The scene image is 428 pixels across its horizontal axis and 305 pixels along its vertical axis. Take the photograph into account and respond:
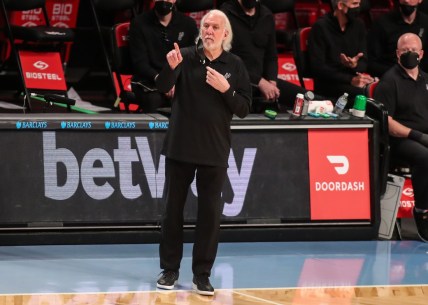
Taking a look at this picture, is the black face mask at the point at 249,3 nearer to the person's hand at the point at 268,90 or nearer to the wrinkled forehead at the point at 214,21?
the person's hand at the point at 268,90

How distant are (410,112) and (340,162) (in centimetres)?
91

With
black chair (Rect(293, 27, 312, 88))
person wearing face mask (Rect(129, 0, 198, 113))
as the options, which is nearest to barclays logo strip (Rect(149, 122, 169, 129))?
person wearing face mask (Rect(129, 0, 198, 113))

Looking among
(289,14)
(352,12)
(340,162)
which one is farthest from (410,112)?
(289,14)

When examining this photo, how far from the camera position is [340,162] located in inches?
389

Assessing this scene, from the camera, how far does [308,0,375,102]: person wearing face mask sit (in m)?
11.4

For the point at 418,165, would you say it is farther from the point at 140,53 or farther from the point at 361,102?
the point at 140,53

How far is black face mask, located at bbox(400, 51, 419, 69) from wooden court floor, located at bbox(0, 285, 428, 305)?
102 inches

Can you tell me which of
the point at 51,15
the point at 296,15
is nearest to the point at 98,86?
the point at 51,15

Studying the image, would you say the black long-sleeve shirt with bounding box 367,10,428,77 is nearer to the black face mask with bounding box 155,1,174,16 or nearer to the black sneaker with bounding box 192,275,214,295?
the black face mask with bounding box 155,1,174,16

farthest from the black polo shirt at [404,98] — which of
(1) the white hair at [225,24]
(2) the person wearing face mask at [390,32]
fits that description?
(1) the white hair at [225,24]

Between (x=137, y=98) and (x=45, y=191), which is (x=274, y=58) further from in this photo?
(x=45, y=191)

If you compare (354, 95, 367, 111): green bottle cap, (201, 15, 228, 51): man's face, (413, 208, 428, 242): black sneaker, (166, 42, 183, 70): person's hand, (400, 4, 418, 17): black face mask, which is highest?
(201, 15, 228, 51): man's face

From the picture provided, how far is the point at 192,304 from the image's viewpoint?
310 inches

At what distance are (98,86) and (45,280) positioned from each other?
583 cm
